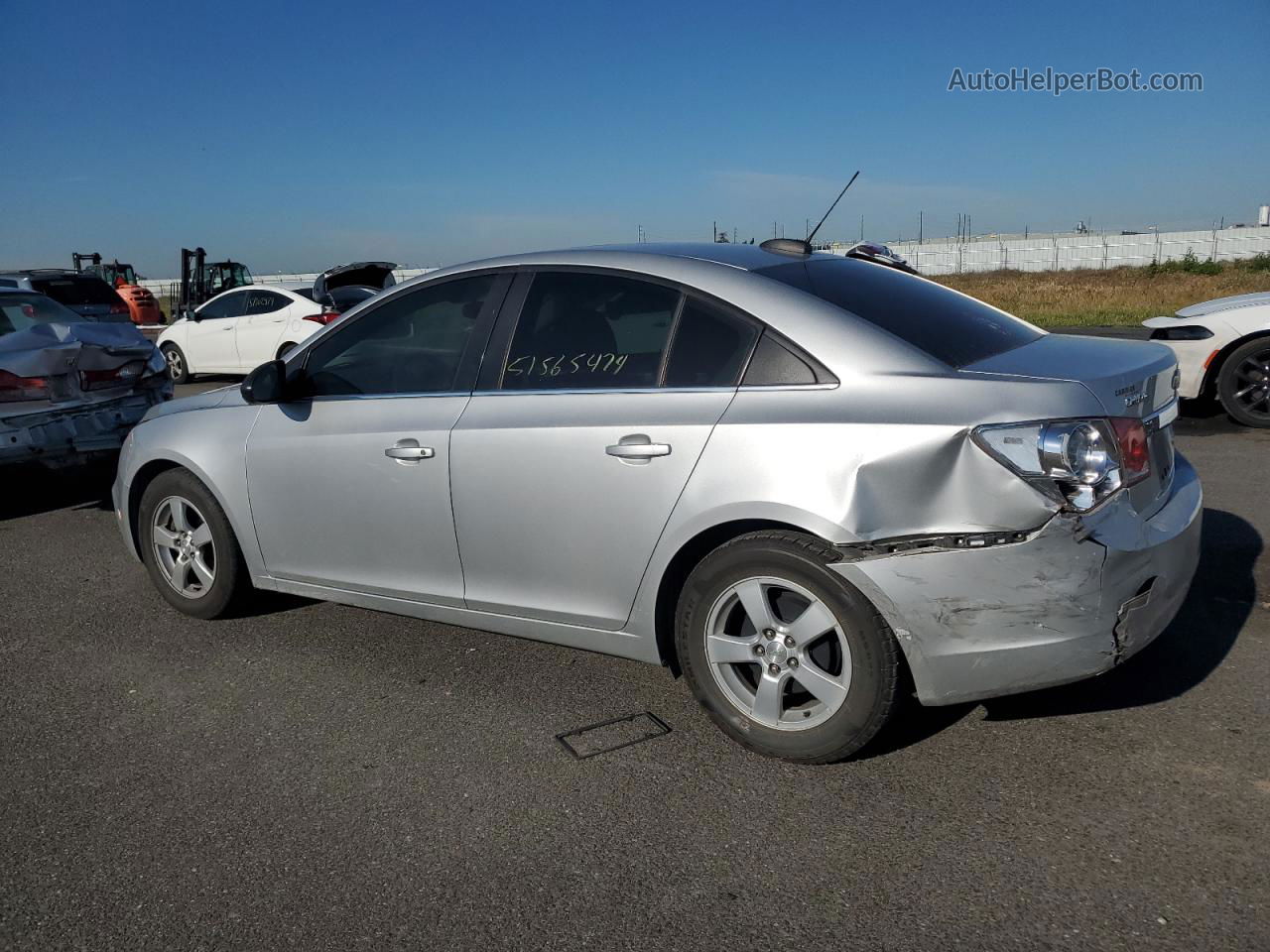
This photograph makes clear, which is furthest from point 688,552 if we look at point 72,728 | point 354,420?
point 72,728

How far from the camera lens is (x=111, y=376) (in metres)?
7.80

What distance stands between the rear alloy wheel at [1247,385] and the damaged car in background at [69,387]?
28.2ft

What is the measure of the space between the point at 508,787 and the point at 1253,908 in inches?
80.4

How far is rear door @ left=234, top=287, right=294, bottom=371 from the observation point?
1551cm

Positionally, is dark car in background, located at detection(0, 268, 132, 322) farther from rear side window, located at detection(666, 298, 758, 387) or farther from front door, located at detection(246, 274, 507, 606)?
rear side window, located at detection(666, 298, 758, 387)

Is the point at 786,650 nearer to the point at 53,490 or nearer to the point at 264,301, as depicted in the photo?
the point at 53,490

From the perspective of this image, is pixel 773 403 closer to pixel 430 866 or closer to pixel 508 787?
pixel 508 787

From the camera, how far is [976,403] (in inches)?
122

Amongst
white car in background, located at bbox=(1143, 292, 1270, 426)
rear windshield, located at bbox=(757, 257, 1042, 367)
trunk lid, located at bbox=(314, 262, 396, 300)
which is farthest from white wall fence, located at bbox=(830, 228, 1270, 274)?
rear windshield, located at bbox=(757, 257, 1042, 367)

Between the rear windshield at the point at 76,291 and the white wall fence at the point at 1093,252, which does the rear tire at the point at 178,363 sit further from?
the white wall fence at the point at 1093,252

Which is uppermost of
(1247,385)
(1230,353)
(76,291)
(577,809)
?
(76,291)

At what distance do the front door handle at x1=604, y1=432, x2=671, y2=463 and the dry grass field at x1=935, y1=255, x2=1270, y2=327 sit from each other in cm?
2134

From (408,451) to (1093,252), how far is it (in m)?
64.8

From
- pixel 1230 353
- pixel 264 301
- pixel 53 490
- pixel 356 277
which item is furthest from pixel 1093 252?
pixel 53 490
